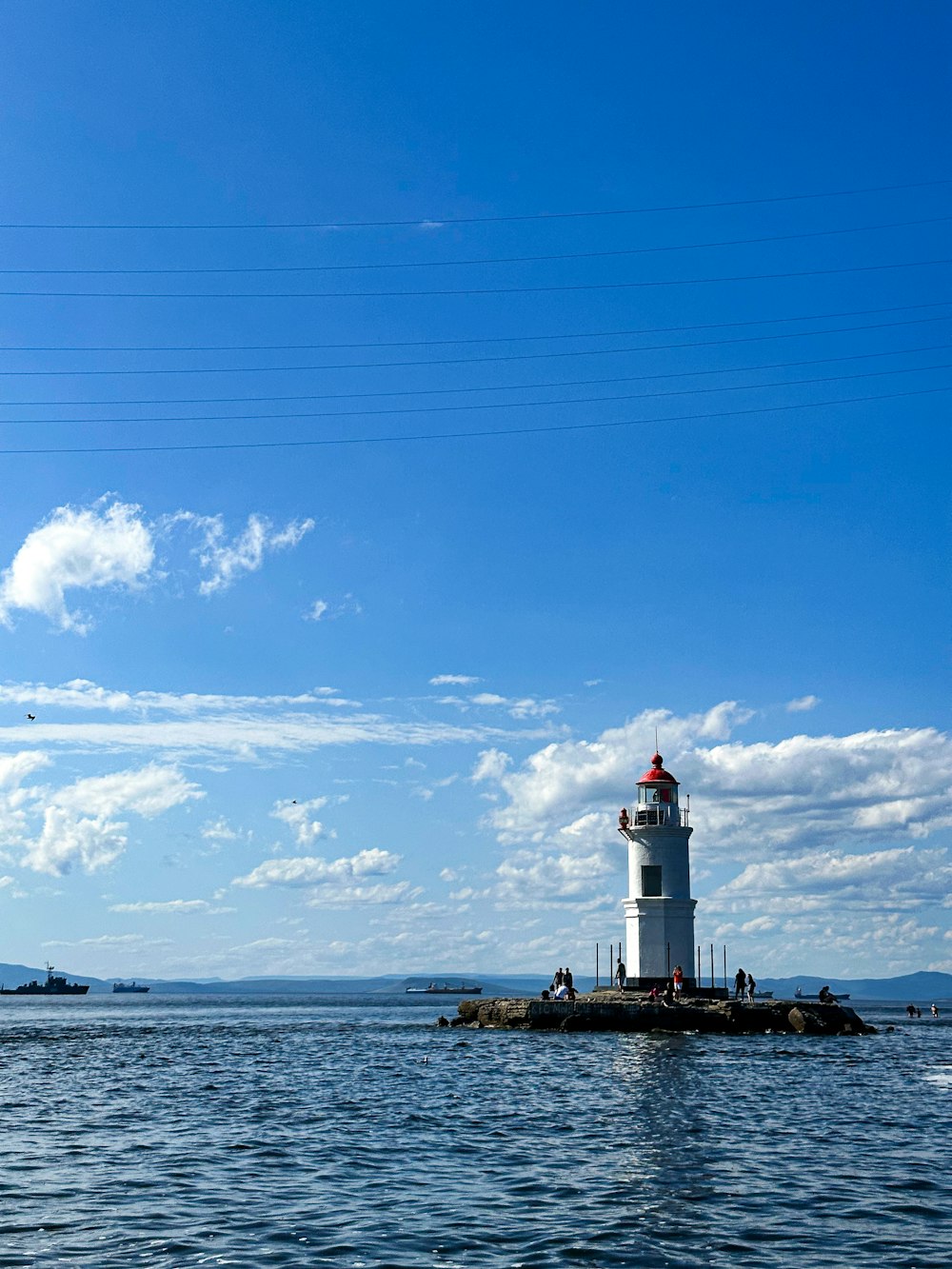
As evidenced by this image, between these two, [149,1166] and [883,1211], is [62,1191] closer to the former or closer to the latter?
[149,1166]

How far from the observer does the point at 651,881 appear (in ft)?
208

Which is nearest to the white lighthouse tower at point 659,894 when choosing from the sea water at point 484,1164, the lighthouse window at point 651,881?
the lighthouse window at point 651,881

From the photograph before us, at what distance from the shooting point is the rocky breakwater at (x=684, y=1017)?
59625mm

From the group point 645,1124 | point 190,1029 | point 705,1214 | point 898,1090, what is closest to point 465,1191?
point 705,1214

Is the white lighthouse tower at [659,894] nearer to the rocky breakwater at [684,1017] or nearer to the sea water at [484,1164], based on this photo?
the rocky breakwater at [684,1017]

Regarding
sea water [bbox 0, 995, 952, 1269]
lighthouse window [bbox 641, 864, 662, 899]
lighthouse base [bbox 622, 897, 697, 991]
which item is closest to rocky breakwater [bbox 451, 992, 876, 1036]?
lighthouse base [bbox 622, 897, 697, 991]

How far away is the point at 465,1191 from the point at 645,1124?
9.23 meters

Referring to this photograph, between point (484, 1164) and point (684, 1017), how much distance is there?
125 feet

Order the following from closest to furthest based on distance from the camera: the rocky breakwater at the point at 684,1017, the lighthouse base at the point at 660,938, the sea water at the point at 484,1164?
the sea water at the point at 484,1164, the rocky breakwater at the point at 684,1017, the lighthouse base at the point at 660,938

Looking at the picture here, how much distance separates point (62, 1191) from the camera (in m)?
20.7

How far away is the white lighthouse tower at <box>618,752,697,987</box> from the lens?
205 feet

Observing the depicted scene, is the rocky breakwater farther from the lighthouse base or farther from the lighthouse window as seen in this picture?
the lighthouse window

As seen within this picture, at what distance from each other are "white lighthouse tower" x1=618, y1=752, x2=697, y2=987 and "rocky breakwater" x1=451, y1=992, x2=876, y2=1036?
8.05 feet

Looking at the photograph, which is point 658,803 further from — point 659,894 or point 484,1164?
point 484,1164
